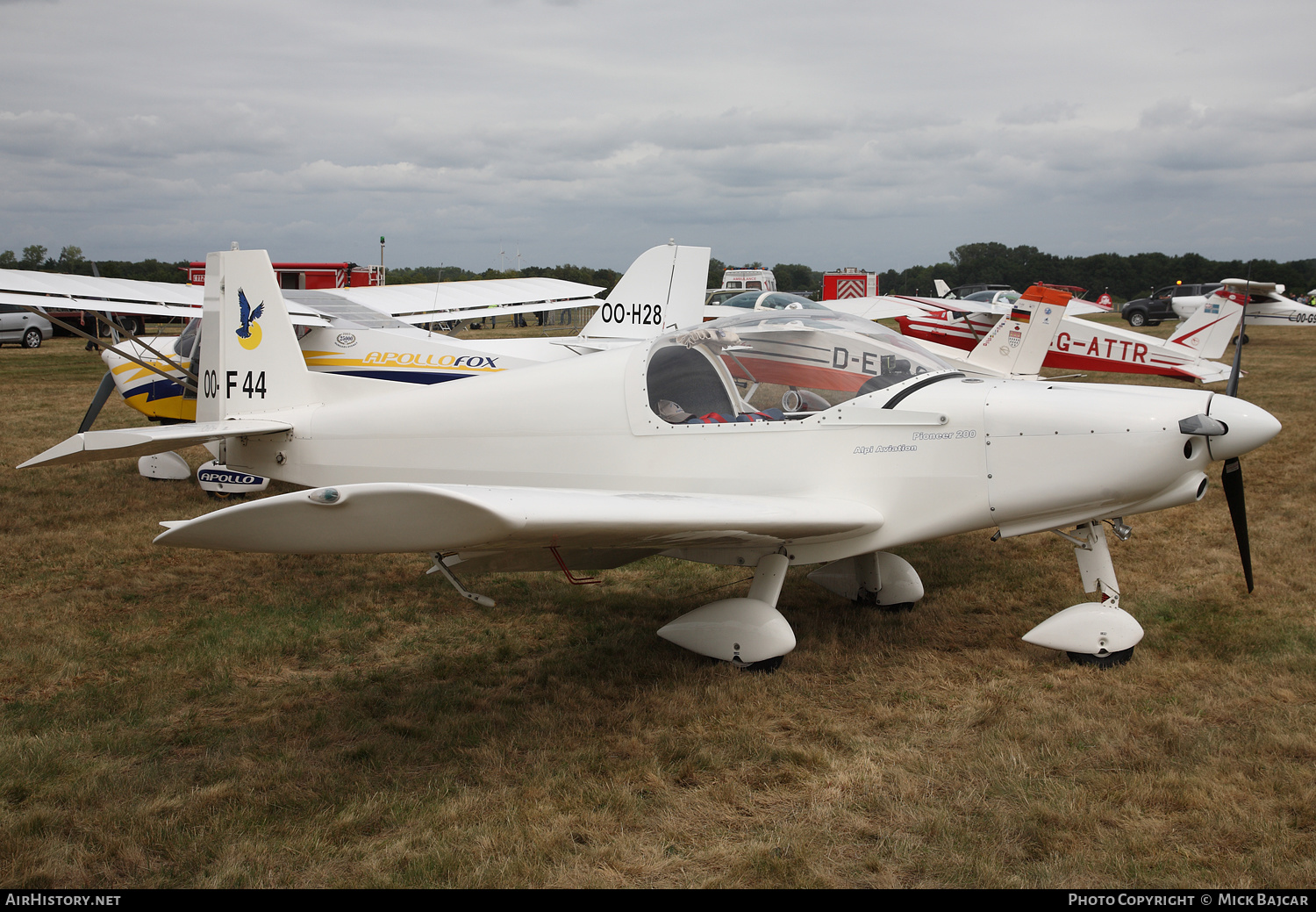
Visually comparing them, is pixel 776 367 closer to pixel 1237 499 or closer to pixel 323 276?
pixel 1237 499

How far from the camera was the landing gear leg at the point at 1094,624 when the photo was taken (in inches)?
174

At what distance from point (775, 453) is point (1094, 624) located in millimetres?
1803

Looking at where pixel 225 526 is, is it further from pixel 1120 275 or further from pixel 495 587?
pixel 1120 275

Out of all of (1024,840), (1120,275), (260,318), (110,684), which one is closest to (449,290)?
(260,318)

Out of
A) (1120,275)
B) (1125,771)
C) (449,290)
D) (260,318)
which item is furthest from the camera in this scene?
(1120,275)

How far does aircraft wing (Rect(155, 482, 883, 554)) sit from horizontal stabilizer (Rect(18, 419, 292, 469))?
69.1 inches

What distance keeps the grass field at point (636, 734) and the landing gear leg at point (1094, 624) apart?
0.11m

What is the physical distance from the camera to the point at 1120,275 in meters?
74.2

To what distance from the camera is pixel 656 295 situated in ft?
40.8

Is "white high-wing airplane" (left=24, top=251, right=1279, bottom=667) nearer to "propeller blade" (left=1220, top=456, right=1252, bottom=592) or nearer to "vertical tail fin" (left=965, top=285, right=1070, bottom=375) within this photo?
"propeller blade" (left=1220, top=456, right=1252, bottom=592)

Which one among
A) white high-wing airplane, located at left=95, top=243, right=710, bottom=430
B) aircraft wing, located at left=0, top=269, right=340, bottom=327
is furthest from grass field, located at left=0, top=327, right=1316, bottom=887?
aircraft wing, located at left=0, top=269, right=340, bottom=327

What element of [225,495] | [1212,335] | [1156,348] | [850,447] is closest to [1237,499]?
[850,447]

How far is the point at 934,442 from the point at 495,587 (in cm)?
335

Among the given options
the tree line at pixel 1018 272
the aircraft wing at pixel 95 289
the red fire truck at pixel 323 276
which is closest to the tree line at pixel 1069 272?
the tree line at pixel 1018 272
